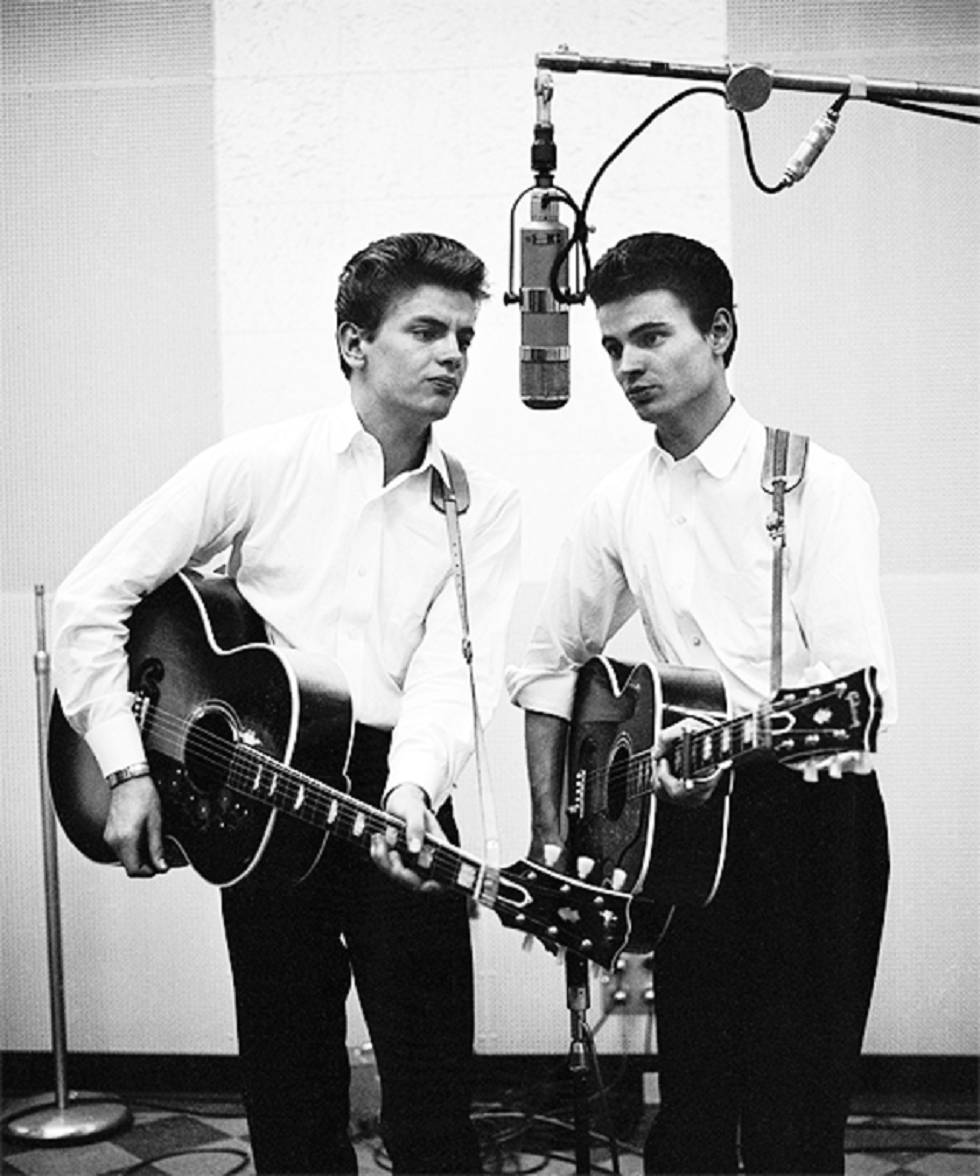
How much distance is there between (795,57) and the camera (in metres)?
3.19

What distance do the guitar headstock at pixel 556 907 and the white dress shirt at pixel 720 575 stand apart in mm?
383

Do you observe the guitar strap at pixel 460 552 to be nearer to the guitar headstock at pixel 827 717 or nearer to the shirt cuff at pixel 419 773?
the shirt cuff at pixel 419 773

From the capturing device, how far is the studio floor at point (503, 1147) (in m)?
3.19

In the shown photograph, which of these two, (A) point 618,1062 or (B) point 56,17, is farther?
(A) point 618,1062

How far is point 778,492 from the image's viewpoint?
2549mm

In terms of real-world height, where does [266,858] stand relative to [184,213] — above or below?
below

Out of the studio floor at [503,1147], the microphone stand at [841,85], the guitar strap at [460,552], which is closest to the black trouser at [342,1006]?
the guitar strap at [460,552]

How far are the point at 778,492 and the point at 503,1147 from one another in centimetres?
149

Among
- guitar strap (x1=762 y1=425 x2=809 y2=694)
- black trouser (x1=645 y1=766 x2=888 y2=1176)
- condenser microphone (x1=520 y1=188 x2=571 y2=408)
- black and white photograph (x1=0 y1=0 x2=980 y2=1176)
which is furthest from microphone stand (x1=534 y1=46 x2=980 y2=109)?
black trouser (x1=645 y1=766 x2=888 y2=1176)

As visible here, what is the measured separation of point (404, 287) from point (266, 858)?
0.95 metres

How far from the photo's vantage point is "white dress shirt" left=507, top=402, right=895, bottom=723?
2502 millimetres

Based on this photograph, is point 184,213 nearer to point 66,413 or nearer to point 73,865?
point 66,413

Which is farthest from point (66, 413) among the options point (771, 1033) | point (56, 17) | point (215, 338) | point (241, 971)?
point (771, 1033)

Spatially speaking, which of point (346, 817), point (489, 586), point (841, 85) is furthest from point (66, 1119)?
point (841, 85)
